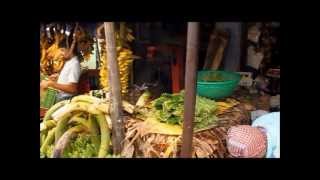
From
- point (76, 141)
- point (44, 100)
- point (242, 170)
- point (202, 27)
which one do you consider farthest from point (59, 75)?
point (242, 170)

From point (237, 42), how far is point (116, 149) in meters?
1.15

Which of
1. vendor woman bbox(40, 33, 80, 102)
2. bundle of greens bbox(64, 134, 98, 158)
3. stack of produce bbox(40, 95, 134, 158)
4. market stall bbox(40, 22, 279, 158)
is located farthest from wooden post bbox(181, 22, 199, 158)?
vendor woman bbox(40, 33, 80, 102)

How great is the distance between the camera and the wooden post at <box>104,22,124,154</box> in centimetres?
385

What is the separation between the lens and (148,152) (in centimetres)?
393

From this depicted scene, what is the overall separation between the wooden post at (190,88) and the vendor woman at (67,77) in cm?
79

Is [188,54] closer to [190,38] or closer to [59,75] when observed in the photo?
[190,38]

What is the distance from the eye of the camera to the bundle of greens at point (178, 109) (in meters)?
3.90

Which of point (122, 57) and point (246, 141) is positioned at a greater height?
point (122, 57)

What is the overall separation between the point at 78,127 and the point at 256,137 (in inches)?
50.2

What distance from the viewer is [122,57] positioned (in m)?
3.88

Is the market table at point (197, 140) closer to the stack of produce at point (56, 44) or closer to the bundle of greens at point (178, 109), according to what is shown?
the bundle of greens at point (178, 109)

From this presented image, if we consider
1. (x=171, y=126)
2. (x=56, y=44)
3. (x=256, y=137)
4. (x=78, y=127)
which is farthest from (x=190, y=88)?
(x=56, y=44)

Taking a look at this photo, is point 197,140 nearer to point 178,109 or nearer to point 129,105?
point 178,109
